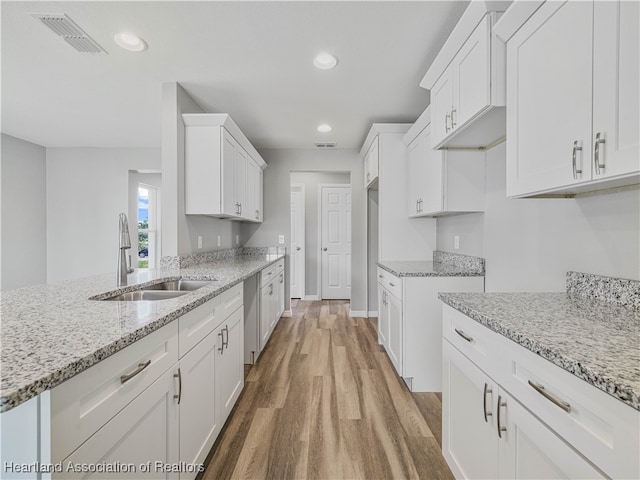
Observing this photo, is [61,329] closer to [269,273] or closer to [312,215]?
[269,273]

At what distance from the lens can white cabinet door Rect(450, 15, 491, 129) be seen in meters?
1.48

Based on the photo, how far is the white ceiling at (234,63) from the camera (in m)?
1.79

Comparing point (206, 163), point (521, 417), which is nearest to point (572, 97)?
point (521, 417)

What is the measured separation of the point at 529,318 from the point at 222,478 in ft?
5.13

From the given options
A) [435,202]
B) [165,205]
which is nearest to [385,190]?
[435,202]

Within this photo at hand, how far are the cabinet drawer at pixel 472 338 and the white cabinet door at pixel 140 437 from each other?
1182 mm

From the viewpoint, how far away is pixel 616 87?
916 millimetres

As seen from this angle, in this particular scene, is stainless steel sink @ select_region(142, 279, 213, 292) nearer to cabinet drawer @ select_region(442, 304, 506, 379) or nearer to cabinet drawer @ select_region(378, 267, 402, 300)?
cabinet drawer @ select_region(378, 267, 402, 300)

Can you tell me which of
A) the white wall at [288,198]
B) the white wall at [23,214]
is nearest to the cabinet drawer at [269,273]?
the white wall at [288,198]

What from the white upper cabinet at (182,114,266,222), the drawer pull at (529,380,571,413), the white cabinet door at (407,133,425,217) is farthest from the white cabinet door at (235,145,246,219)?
the drawer pull at (529,380,571,413)

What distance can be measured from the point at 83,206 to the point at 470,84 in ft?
17.6

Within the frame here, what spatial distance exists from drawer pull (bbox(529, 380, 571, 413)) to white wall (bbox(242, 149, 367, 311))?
365cm

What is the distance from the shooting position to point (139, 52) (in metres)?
2.19

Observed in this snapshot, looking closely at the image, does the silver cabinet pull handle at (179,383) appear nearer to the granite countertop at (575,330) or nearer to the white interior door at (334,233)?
the granite countertop at (575,330)
